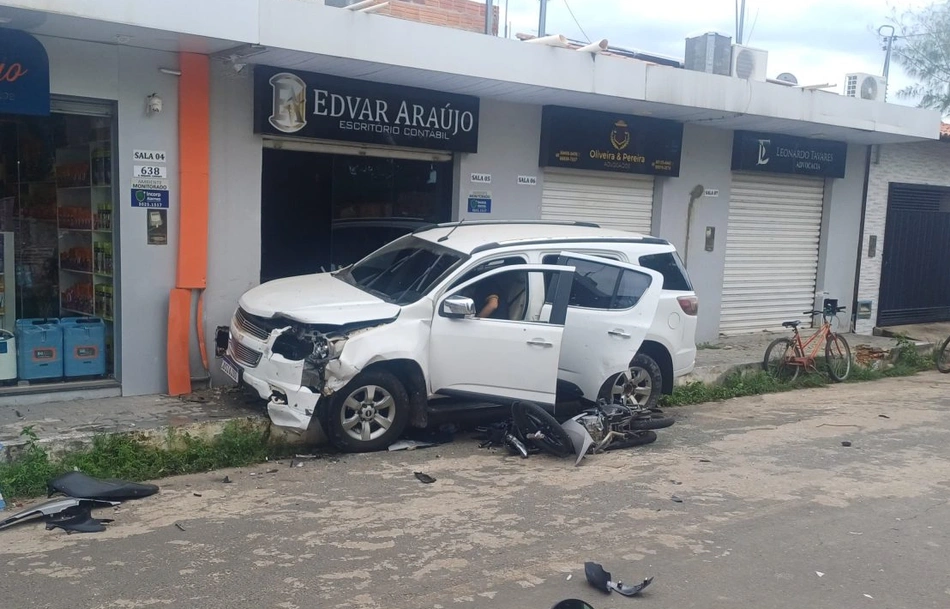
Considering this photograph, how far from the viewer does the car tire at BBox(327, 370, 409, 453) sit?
7.84 m

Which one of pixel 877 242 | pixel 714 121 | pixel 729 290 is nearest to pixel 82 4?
pixel 714 121

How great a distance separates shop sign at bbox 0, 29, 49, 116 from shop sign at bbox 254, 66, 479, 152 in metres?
2.19

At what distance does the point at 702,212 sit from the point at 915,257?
5848mm

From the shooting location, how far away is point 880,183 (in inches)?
661

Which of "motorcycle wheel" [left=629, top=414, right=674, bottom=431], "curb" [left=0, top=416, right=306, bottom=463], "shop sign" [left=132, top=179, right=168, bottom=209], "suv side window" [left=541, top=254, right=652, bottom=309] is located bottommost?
"curb" [left=0, top=416, right=306, bottom=463]

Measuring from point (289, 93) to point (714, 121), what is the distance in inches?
271

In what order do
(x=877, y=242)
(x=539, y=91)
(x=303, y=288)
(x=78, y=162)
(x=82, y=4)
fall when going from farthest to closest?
(x=877, y=242) < (x=539, y=91) < (x=78, y=162) < (x=303, y=288) < (x=82, y=4)

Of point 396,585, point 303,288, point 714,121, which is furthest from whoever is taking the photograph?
point 714,121

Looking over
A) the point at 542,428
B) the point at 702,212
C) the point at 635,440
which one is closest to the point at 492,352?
the point at 542,428

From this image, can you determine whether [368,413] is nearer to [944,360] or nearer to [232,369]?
[232,369]

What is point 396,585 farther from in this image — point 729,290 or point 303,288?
point 729,290

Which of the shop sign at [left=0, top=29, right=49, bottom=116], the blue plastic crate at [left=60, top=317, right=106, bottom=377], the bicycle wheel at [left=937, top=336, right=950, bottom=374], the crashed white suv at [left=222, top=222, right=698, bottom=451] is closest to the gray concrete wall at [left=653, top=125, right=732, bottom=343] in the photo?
the bicycle wheel at [left=937, top=336, right=950, bottom=374]

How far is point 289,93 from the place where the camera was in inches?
396

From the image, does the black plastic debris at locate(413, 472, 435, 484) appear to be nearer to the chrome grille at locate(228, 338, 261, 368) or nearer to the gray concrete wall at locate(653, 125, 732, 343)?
the chrome grille at locate(228, 338, 261, 368)
